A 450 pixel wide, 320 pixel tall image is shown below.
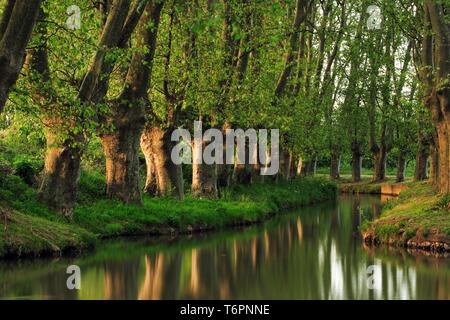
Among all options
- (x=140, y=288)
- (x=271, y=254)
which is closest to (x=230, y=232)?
(x=271, y=254)

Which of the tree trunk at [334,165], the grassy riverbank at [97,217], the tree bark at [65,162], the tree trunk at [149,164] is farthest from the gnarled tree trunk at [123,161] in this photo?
the tree trunk at [334,165]

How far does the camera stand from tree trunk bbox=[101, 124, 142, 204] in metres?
25.6

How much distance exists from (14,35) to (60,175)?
25.3 feet

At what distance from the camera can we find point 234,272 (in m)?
18.0

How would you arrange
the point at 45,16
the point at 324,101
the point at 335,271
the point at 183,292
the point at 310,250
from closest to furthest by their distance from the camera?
the point at 183,292 < the point at 335,271 < the point at 45,16 < the point at 310,250 < the point at 324,101

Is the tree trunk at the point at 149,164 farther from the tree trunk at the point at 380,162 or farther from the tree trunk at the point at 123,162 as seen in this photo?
the tree trunk at the point at 380,162

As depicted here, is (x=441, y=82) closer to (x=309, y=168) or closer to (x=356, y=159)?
(x=356, y=159)

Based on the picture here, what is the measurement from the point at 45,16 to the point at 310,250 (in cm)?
1039

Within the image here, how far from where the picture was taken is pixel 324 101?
5553 centimetres

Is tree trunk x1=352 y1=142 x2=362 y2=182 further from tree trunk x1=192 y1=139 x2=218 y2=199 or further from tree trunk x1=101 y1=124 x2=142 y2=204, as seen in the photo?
tree trunk x1=101 y1=124 x2=142 y2=204

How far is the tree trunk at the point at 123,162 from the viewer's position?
83.9 ft

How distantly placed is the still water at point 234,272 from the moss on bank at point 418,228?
2.53ft
